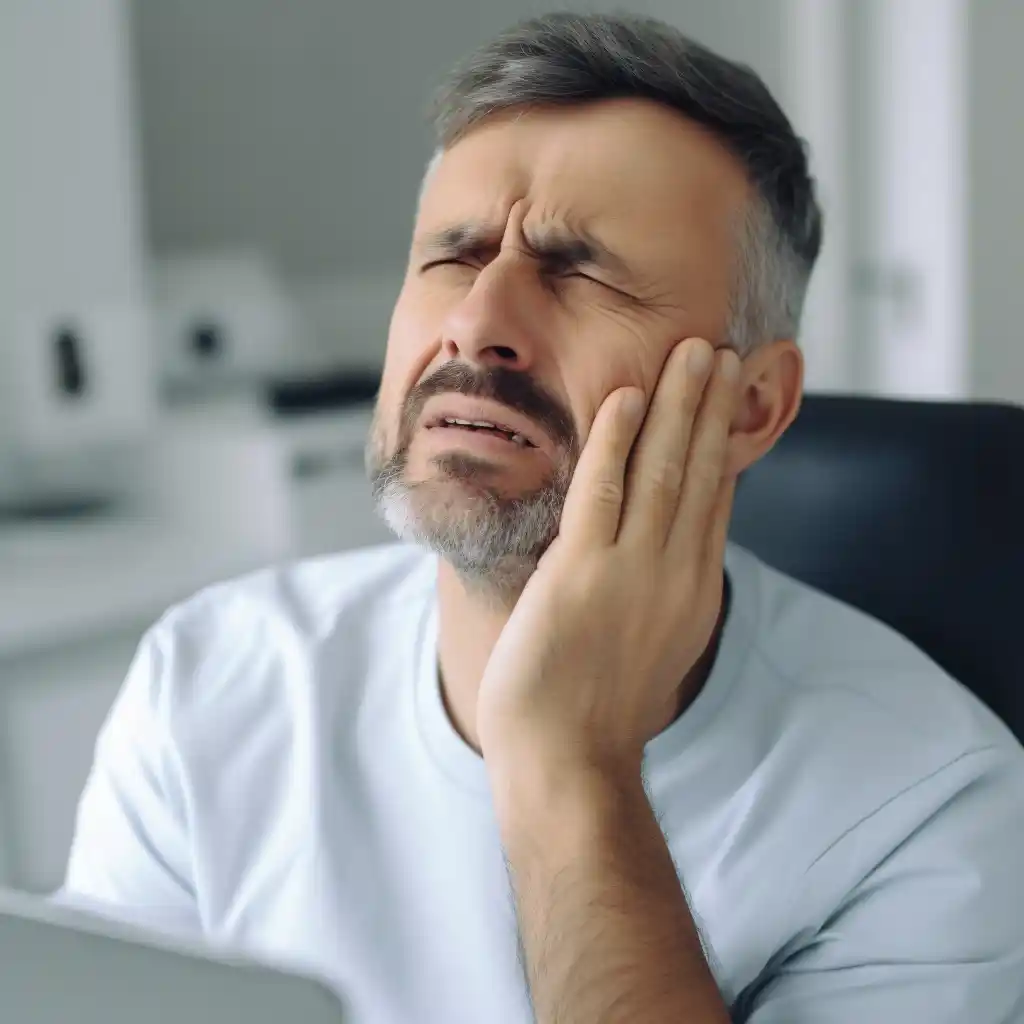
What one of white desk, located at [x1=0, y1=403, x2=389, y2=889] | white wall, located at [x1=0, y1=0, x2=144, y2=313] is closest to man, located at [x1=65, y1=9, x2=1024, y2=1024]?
white desk, located at [x1=0, y1=403, x2=389, y2=889]

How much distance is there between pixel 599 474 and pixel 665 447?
0.06 m

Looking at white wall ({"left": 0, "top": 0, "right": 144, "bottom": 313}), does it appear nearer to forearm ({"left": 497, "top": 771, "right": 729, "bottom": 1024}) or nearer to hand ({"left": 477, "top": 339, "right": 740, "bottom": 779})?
hand ({"left": 477, "top": 339, "right": 740, "bottom": 779})

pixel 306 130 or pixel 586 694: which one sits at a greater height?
pixel 306 130

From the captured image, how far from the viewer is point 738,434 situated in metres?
1.07

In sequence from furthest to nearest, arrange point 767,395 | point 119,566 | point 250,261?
point 250,261 → point 119,566 → point 767,395

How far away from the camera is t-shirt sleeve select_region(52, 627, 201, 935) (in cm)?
103

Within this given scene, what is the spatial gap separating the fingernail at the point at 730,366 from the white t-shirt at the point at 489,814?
17 centimetres

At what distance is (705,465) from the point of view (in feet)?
3.10

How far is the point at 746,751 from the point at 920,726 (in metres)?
0.13

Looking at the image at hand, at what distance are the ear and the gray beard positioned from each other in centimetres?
20

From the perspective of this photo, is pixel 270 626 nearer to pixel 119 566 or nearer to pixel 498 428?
pixel 498 428

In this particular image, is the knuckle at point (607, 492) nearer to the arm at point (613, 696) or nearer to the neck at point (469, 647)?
the arm at point (613, 696)

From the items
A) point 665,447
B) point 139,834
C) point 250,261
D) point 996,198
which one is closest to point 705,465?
point 665,447

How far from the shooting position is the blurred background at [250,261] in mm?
1979
